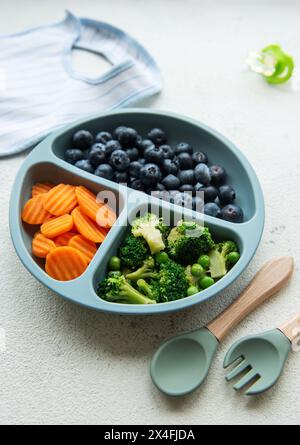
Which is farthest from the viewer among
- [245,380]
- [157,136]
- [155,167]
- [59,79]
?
[59,79]

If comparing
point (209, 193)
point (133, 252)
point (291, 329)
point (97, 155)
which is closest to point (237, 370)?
point (291, 329)

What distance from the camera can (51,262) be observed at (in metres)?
1.34

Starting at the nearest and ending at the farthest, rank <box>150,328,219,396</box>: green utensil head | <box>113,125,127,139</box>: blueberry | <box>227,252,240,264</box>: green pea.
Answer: <box>150,328,219,396</box>: green utensil head < <box>227,252,240,264</box>: green pea < <box>113,125,127,139</box>: blueberry

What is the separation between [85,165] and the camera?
1.52 metres

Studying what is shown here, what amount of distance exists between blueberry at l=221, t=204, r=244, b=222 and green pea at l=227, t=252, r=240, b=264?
0.12m

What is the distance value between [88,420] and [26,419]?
14 centimetres

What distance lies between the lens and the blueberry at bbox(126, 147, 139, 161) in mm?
1553

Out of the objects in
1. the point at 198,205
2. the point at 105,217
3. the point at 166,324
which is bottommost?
the point at 166,324

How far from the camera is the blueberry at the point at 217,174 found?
4.99 ft

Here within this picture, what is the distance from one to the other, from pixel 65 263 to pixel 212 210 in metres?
0.41

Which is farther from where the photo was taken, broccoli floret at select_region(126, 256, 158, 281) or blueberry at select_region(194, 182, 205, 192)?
blueberry at select_region(194, 182, 205, 192)

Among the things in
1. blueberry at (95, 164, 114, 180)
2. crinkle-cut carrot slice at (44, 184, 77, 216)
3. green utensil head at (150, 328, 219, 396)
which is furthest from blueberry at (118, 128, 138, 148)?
green utensil head at (150, 328, 219, 396)

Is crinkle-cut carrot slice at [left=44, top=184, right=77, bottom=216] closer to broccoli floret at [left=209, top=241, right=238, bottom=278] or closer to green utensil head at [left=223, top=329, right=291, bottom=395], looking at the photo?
broccoli floret at [left=209, top=241, right=238, bottom=278]

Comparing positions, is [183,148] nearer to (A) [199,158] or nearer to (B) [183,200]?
(A) [199,158]
